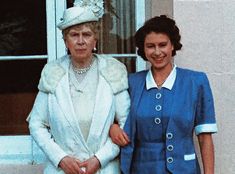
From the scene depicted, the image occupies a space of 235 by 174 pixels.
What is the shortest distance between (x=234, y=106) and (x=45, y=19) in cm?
117

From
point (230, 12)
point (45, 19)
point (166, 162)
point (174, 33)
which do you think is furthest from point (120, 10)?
point (166, 162)

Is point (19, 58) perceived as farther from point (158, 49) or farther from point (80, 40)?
point (158, 49)

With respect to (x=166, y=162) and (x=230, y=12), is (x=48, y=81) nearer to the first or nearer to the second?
(x=166, y=162)

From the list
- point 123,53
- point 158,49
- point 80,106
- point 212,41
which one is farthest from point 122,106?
point 123,53

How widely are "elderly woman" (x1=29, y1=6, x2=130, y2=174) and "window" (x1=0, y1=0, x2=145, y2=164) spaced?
0.73 m

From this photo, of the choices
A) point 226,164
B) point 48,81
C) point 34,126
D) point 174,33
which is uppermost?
point 174,33

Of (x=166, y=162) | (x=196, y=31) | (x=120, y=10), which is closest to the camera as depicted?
(x=166, y=162)

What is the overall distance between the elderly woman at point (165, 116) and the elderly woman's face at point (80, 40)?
0.21 meters

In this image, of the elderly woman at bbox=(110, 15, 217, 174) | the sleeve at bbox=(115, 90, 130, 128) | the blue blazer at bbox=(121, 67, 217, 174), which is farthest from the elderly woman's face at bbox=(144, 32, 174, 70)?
the sleeve at bbox=(115, 90, 130, 128)

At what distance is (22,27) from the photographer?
4.19m

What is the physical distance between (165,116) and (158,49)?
0.29 metres

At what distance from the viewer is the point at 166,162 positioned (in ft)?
10.3

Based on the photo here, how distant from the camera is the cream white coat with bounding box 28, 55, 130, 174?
10.5ft

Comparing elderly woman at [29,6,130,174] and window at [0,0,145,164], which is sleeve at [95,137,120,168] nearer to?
elderly woman at [29,6,130,174]
